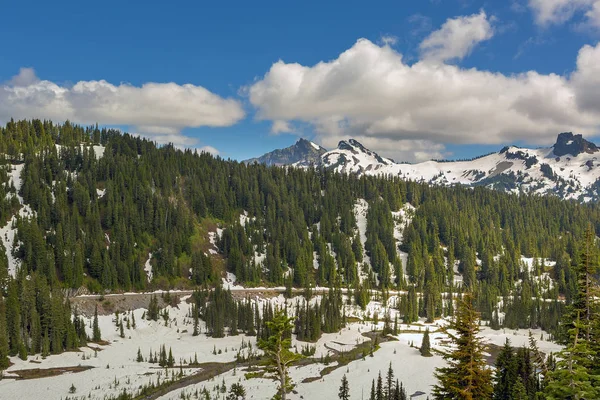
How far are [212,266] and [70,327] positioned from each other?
3132 inches

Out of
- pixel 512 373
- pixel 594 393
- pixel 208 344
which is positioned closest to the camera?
pixel 594 393

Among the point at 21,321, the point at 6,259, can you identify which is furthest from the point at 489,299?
the point at 6,259

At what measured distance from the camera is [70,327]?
374 feet

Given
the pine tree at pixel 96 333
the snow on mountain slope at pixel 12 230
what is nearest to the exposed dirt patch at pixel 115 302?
the pine tree at pixel 96 333

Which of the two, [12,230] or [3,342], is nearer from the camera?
[3,342]

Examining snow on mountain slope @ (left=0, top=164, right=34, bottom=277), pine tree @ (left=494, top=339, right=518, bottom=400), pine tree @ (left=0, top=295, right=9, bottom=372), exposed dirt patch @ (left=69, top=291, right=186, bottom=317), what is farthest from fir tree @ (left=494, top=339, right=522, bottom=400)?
snow on mountain slope @ (left=0, top=164, right=34, bottom=277)

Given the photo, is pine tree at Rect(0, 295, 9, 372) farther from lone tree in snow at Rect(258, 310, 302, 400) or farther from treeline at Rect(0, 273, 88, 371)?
lone tree in snow at Rect(258, 310, 302, 400)

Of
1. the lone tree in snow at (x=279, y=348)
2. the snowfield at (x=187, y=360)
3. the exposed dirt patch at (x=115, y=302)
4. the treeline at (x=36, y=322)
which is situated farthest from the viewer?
the exposed dirt patch at (x=115, y=302)

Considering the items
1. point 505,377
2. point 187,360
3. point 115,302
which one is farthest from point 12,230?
point 505,377

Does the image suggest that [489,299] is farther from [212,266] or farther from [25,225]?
[25,225]

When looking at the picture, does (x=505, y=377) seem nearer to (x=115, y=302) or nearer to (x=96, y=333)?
(x=96, y=333)

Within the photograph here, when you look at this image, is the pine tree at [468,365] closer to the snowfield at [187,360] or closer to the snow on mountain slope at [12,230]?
the snowfield at [187,360]

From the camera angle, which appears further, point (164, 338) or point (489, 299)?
point (489, 299)

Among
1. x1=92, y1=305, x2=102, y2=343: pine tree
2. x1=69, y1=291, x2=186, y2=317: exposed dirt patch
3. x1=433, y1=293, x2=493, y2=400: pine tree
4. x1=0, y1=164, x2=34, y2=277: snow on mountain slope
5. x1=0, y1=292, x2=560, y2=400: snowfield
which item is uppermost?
x1=0, y1=164, x2=34, y2=277: snow on mountain slope
